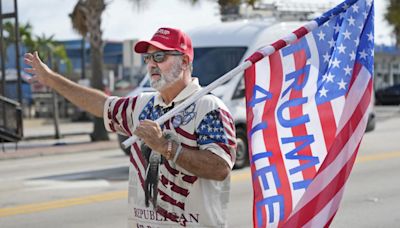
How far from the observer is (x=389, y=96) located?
48375 mm

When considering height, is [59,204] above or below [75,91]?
below

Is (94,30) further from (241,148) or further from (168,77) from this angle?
(168,77)

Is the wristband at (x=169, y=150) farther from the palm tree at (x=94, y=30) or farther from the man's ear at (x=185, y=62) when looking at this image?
the palm tree at (x=94, y=30)

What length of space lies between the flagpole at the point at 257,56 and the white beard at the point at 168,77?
15 cm

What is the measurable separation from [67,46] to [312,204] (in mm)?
62015

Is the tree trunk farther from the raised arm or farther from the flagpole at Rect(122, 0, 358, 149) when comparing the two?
the flagpole at Rect(122, 0, 358, 149)

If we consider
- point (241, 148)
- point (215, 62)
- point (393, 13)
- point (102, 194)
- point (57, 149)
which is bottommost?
point (57, 149)

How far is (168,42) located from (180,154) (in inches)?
22.9

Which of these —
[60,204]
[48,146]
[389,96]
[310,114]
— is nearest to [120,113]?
[310,114]

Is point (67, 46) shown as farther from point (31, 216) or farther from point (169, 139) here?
point (169, 139)

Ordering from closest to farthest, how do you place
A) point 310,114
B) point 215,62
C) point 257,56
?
point 257,56, point 310,114, point 215,62

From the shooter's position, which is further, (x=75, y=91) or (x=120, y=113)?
(x=75, y=91)

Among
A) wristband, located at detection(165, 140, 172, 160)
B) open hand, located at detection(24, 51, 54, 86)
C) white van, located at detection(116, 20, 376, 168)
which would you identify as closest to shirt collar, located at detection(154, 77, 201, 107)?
wristband, located at detection(165, 140, 172, 160)

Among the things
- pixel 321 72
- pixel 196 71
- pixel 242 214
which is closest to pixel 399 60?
pixel 196 71
